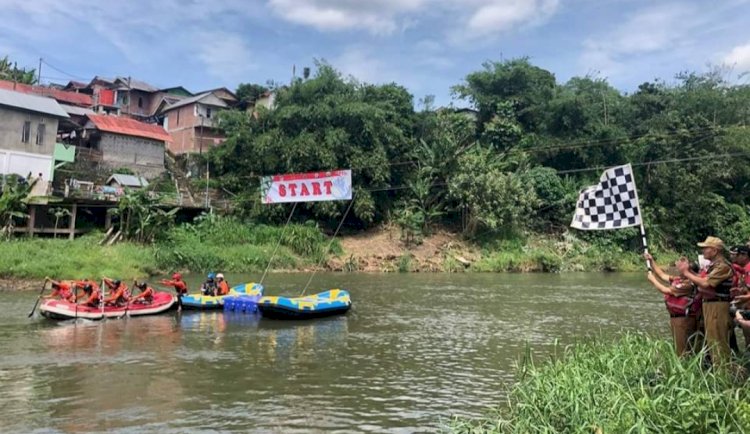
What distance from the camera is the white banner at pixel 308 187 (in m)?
29.2

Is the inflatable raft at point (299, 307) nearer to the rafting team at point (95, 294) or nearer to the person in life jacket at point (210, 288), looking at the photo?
the person in life jacket at point (210, 288)

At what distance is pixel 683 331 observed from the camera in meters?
7.43

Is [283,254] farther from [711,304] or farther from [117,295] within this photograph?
[711,304]

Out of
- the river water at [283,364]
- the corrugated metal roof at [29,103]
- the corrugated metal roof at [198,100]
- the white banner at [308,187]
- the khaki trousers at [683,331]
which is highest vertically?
the corrugated metal roof at [198,100]

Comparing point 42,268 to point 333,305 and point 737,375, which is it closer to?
point 333,305

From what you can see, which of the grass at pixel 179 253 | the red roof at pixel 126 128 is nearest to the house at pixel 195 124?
the red roof at pixel 126 128

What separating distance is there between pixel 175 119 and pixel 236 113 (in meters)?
13.6

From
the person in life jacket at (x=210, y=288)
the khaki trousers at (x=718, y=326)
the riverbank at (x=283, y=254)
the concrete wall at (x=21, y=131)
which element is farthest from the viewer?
the concrete wall at (x=21, y=131)

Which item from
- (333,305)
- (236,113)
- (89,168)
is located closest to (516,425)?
(333,305)

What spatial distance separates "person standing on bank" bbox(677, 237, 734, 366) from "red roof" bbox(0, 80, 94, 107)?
50.3m

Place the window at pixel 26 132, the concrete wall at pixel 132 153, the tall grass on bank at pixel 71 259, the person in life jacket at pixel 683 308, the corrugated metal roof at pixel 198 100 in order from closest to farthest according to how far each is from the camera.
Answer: the person in life jacket at pixel 683 308 < the tall grass on bank at pixel 71 259 < the window at pixel 26 132 < the concrete wall at pixel 132 153 < the corrugated metal roof at pixel 198 100

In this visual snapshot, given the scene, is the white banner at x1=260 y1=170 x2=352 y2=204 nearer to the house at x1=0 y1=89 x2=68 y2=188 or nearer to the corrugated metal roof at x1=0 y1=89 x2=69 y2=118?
the house at x1=0 y1=89 x2=68 y2=188

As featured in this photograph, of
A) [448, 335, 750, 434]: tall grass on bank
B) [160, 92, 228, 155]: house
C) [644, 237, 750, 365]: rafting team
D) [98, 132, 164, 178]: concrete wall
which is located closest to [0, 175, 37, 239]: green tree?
[98, 132, 164, 178]: concrete wall

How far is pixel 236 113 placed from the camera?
38812mm
